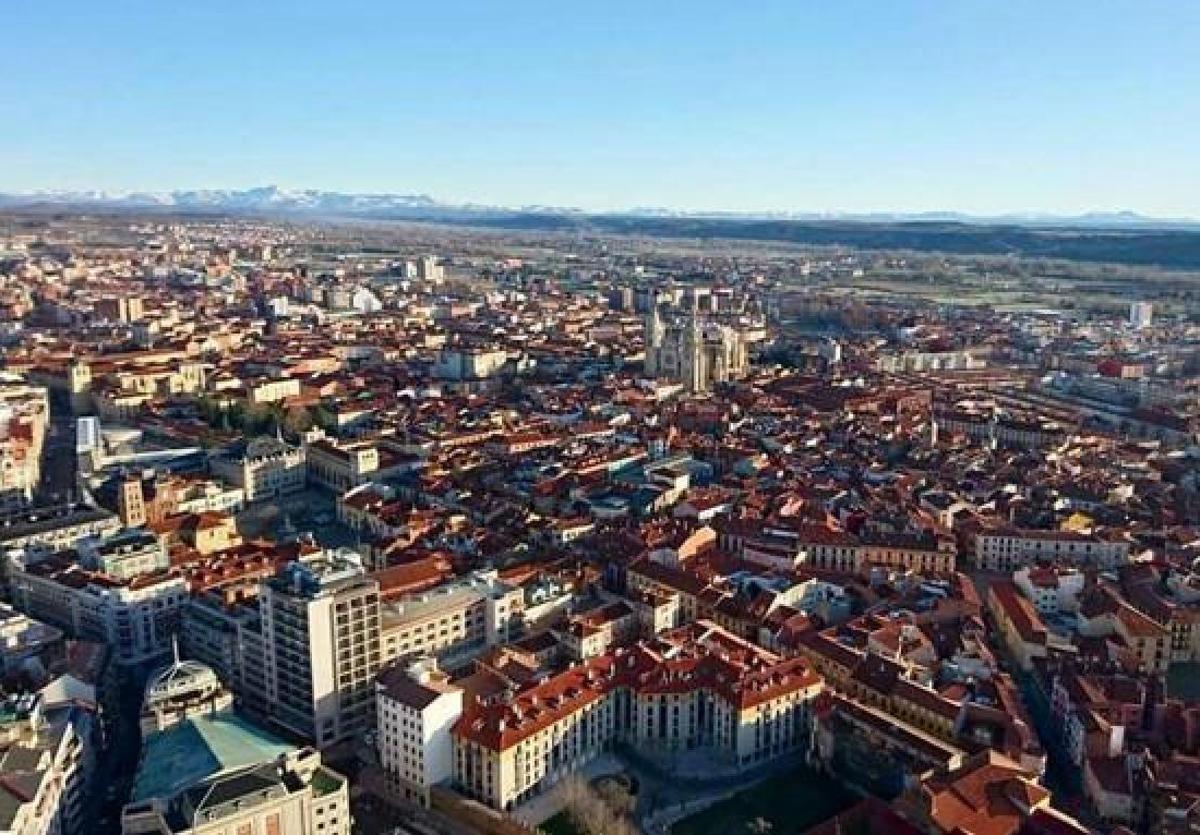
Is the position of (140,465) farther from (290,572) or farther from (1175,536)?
(1175,536)

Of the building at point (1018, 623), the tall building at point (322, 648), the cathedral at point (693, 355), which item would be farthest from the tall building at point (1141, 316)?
the tall building at point (322, 648)

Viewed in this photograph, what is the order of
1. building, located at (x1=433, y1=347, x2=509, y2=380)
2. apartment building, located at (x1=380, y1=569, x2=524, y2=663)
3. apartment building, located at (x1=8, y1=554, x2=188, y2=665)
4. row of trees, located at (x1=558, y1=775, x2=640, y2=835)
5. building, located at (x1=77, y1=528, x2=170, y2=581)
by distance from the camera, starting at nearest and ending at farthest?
row of trees, located at (x1=558, y1=775, x2=640, y2=835) → apartment building, located at (x1=380, y1=569, x2=524, y2=663) → apartment building, located at (x1=8, y1=554, x2=188, y2=665) → building, located at (x1=77, y1=528, x2=170, y2=581) → building, located at (x1=433, y1=347, x2=509, y2=380)

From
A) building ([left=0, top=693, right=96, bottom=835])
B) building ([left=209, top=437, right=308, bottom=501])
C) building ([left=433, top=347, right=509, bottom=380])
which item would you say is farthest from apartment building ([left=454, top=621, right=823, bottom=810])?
building ([left=433, top=347, right=509, bottom=380])

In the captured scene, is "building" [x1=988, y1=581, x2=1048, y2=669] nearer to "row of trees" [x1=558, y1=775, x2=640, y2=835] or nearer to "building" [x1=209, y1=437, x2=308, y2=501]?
"row of trees" [x1=558, y1=775, x2=640, y2=835]

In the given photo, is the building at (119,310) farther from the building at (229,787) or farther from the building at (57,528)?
the building at (229,787)

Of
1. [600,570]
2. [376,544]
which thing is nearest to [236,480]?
[376,544]
